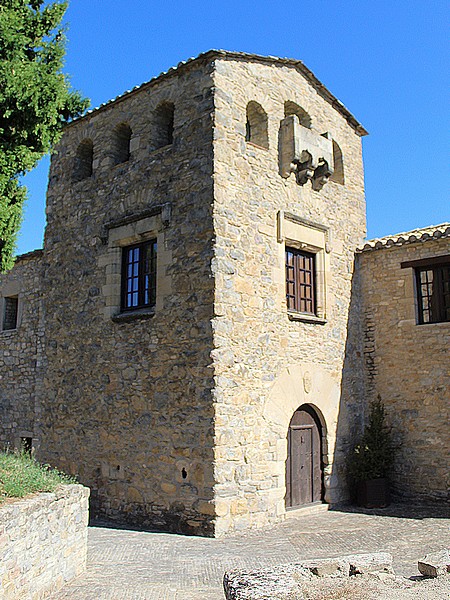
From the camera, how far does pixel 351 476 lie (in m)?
11.0

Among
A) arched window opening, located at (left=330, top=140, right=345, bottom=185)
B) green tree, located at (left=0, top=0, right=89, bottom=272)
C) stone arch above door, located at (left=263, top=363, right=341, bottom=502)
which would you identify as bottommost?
stone arch above door, located at (left=263, top=363, right=341, bottom=502)

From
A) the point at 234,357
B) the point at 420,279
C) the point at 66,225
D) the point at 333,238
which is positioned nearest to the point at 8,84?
the point at 234,357

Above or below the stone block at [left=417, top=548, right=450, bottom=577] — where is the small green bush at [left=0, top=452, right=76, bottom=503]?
above

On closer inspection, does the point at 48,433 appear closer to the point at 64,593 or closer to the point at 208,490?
the point at 208,490

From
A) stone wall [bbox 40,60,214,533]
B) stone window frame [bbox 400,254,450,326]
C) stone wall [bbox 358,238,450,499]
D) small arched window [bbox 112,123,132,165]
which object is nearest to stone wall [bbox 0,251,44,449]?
stone wall [bbox 40,60,214,533]

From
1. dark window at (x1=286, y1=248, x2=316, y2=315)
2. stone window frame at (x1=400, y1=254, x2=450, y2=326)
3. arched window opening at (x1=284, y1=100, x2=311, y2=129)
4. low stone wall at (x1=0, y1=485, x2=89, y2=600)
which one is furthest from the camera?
arched window opening at (x1=284, y1=100, x2=311, y2=129)

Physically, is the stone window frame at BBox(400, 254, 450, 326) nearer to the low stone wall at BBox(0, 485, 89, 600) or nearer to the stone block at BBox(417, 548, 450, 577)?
the stone block at BBox(417, 548, 450, 577)

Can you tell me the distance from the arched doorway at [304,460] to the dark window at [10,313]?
7233 mm

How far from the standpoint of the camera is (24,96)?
659 centimetres

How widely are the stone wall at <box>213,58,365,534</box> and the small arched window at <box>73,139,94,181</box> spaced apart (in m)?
3.63

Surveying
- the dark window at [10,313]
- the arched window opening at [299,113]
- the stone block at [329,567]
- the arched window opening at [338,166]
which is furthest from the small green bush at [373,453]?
the dark window at [10,313]

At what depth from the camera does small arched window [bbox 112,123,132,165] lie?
1131cm

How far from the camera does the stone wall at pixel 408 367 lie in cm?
1067

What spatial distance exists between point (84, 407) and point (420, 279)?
6.76 m
